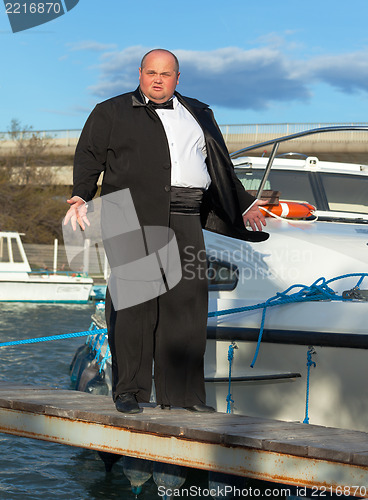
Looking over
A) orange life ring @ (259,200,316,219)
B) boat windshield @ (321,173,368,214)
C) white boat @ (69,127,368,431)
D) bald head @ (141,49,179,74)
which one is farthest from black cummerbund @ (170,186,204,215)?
boat windshield @ (321,173,368,214)

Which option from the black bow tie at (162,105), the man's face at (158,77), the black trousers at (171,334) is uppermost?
the man's face at (158,77)

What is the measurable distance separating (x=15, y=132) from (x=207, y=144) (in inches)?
1885

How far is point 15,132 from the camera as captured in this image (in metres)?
50.1

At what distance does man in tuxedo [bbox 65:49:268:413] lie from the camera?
4055 mm

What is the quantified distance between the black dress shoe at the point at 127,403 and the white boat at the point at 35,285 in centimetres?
2442

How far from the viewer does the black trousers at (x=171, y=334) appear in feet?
13.5

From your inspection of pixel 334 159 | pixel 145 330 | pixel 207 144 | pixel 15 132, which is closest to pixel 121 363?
pixel 145 330

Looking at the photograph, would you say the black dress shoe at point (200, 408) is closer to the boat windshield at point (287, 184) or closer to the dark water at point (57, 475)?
the dark water at point (57, 475)

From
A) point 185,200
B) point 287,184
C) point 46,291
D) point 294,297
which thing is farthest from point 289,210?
point 46,291

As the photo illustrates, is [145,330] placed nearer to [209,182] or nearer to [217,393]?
[209,182]

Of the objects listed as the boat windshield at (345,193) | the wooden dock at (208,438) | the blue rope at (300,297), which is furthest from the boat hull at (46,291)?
the wooden dock at (208,438)

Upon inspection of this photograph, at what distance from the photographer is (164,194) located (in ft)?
13.4

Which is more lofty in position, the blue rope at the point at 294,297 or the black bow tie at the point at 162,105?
the black bow tie at the point at 162,105

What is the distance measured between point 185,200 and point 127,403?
3.86 ft
